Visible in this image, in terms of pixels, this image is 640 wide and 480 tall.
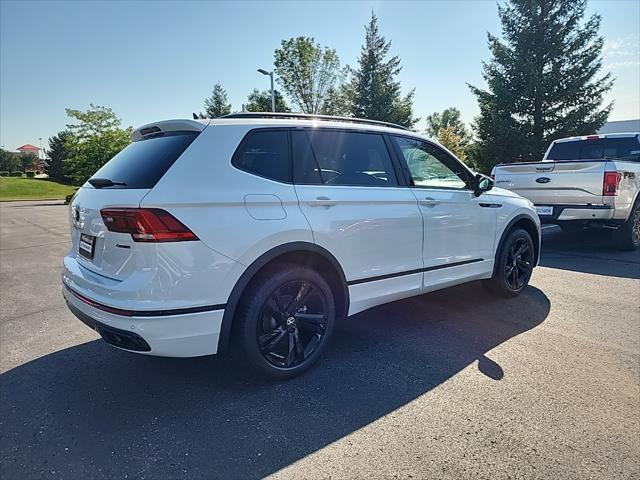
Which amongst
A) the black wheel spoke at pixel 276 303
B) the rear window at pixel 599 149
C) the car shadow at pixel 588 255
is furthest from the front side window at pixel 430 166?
the rear window at pixel 599 149

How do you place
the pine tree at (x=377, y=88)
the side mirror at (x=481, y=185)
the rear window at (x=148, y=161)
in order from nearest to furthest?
the rear window at (x=148, y=161), the side mirror at (x=481, y=185), the pine tree at (x=377, y=88)

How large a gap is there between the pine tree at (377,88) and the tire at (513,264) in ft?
84.7

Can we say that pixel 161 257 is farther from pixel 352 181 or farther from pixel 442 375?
pixel 442 375

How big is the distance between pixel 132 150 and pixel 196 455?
203 cm

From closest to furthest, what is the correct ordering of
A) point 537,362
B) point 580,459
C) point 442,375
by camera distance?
1. point 580,459
2. point 442,375
3. point 537,362

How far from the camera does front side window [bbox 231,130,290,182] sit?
8.77 ft

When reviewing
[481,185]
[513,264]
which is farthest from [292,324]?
[513,264]

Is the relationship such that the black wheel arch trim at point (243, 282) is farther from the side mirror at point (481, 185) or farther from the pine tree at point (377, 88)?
the pine tree at point (377, 88)

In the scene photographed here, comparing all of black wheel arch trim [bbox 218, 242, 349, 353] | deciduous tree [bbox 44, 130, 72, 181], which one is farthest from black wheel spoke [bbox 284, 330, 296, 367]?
deciduous tree [bbox 44, 130, 72, 181]

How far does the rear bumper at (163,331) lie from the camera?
7.61ft

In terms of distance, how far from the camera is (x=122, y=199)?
7.86ft

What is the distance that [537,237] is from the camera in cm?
503

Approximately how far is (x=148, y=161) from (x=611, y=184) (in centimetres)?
692

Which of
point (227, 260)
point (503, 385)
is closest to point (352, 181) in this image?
point (227, 260)
